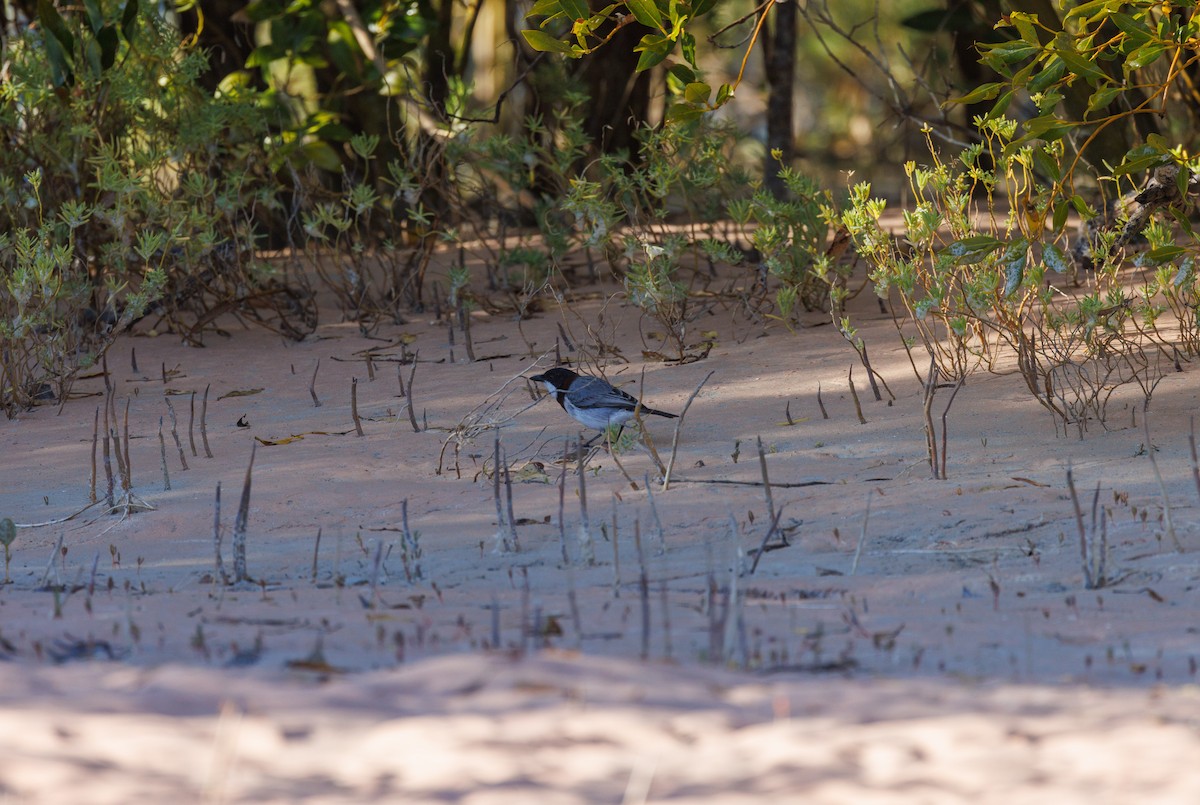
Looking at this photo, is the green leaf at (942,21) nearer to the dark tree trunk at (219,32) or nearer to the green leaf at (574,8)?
the dark tree trunk at (219,32)

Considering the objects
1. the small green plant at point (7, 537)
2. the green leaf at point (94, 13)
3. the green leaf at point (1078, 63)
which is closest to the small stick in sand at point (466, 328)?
the green leaf at point (94, 13)

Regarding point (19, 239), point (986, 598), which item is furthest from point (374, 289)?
point (986, 598)

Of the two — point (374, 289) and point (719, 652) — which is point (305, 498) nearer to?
point (719, 652)

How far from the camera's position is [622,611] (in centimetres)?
322

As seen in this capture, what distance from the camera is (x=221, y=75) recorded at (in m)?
10.2

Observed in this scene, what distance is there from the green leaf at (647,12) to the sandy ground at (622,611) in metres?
1.51

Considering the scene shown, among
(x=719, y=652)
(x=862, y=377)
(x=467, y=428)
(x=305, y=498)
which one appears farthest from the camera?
(x=862, y=377)

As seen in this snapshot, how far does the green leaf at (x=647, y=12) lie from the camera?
171 inches

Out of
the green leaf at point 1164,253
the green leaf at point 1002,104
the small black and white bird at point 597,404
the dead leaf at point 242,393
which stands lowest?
the small black and white bird at point 597,404

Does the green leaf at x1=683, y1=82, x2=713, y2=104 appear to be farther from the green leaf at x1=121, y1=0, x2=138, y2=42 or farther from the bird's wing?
the green leaf at x1=121, y1=0, x2=138, y2=42

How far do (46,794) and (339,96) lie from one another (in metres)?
8.21

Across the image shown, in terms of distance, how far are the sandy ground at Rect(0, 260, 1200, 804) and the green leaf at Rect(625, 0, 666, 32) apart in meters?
1.51

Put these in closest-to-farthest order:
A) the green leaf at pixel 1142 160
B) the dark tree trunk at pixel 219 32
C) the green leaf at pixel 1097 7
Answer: the green leaf at pixel 1097 7 → the green leaf at pixel 1142 160 → the dark tree trunk at pixel 219 32

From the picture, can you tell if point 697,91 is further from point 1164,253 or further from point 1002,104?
point 1164,253
